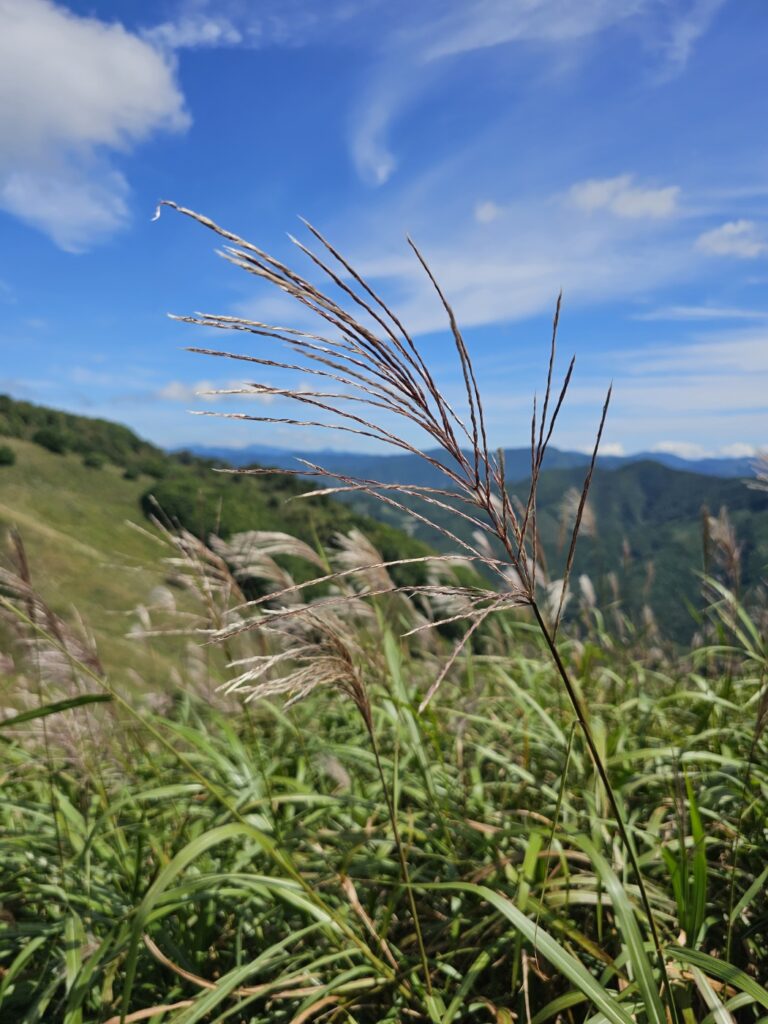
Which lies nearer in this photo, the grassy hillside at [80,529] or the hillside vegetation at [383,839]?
the hillside vegetation at [383,839]

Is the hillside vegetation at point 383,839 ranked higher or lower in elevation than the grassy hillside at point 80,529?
higher

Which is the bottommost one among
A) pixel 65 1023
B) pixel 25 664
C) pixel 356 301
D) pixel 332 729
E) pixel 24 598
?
pixel 332 729

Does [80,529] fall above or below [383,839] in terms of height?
below

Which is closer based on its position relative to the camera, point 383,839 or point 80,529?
point 383,839

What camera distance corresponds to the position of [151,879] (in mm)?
2617

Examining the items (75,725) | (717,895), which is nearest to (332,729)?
(75,725)

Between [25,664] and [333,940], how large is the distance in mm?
2190

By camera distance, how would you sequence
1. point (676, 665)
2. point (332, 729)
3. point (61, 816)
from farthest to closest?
point (676, 665)
point (332, 729)
point (61, 816)

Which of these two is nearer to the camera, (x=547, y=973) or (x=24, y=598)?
(x=547, y=973)

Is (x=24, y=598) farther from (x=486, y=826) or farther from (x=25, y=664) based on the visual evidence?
(x=486, y=826)

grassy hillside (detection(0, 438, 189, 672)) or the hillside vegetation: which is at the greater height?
the hillside vegetation

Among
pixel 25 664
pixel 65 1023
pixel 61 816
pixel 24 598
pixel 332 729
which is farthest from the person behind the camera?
pixel 332 729

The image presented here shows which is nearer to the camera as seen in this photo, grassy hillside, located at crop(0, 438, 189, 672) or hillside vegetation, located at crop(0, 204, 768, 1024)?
hillside vegetation, located at crop(0, 204, 768, 1024)

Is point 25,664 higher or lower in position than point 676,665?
higher
